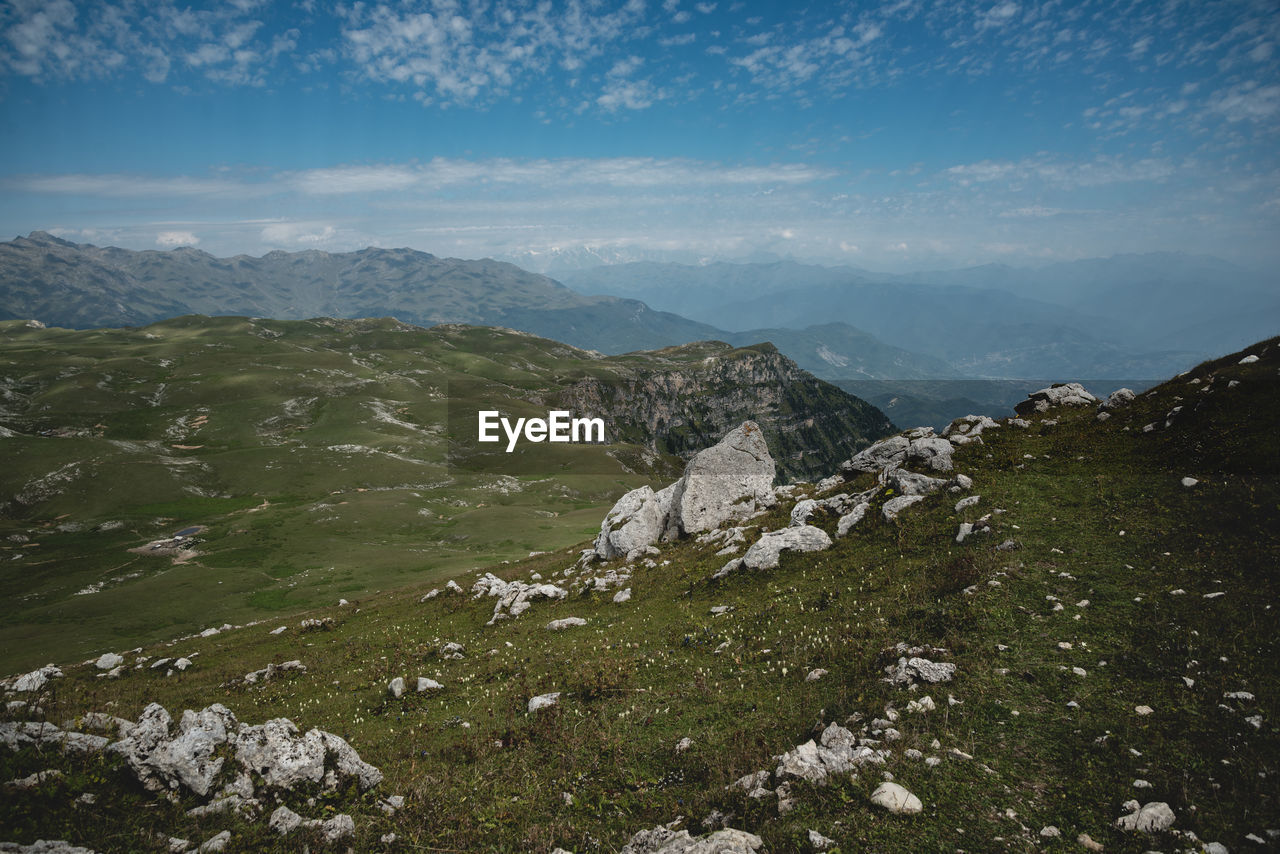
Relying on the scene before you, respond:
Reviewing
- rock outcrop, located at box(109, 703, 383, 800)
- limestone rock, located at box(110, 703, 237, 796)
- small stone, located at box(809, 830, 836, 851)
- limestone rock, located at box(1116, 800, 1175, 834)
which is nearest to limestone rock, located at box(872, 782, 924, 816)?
small stone, located at box(809, 830, 836, 851)

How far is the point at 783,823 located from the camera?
389 inches

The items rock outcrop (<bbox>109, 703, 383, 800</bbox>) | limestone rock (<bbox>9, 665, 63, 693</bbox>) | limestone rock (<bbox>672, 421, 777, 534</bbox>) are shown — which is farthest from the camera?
limestone rock (<bbox>672, 421, 777, 534</bbox>)

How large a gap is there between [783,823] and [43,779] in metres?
14.1

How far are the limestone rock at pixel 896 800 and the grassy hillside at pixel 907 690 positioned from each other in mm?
171

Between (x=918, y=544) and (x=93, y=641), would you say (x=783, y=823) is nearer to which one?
(x=918, y=544)

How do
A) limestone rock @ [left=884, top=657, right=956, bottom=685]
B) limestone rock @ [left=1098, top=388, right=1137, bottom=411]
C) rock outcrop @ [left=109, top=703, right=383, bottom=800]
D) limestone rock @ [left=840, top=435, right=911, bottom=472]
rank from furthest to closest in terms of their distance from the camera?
limestone rock @ [left=840, top=435, right=911, bottom=472], limestone rock @ [left=1098, top=388, right=1137, bottom=411], limestone rock @ [left=884, top=657, right=956, bottom=685], rock outcrop @ [left=109, top=703, right=383, bottom=800]

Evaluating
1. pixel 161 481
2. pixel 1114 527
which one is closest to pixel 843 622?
pixel 1114 527

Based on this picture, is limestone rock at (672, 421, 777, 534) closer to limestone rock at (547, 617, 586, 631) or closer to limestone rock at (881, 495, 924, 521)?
limestone rock at (881, 495, 924, 521)

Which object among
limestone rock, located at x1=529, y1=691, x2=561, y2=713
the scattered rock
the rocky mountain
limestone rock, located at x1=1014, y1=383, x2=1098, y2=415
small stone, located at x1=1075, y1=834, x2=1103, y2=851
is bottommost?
Answer: the rocky mountain

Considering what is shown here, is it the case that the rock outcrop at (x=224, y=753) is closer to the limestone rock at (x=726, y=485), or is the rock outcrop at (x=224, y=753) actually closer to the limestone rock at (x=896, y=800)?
the limestone rock at (x=896, y=800)

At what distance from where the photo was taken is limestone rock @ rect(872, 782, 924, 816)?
32.2 ft

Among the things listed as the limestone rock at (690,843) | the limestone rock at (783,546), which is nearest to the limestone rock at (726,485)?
the limestone rock at (783,546)

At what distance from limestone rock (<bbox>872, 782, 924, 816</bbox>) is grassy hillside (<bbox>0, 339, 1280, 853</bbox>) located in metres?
0.17

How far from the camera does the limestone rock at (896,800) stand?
981 cm
